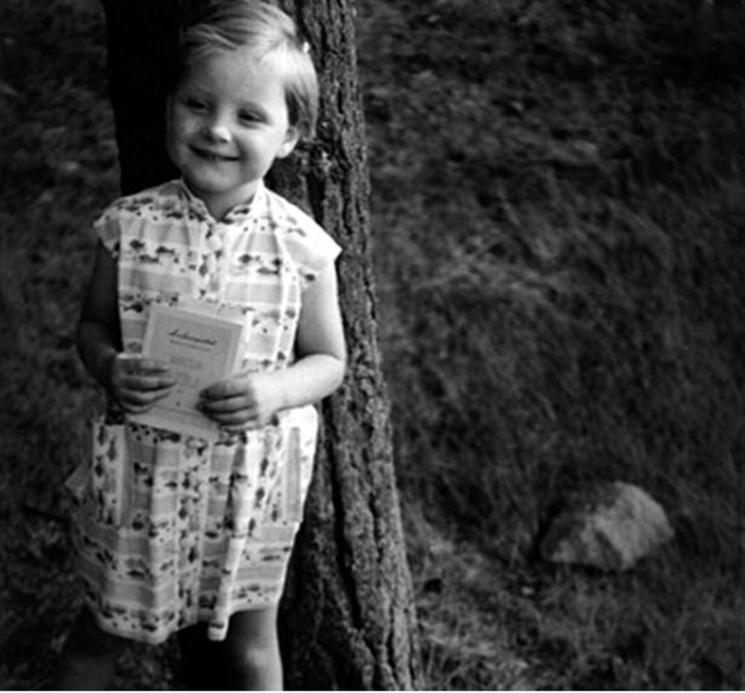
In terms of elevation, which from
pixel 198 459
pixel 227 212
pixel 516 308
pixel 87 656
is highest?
pixel 227 212

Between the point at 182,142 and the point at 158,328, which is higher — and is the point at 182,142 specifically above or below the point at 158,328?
above

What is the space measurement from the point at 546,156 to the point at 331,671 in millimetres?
2358

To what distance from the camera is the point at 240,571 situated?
2.76m

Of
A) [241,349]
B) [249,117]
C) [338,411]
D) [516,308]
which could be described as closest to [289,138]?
[249,117]

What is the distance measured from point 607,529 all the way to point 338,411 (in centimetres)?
143

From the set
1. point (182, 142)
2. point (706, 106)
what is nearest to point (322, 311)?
point (182, 142)

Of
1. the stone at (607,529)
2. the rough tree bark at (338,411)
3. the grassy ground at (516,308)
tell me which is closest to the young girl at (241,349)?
the rough tree bark at (338,411)

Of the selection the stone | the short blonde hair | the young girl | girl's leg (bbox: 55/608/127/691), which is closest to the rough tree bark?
the young girl

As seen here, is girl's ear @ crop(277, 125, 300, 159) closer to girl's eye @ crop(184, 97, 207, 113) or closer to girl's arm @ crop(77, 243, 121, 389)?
→ girl's eye @ crop(184, 97, 207, 113)

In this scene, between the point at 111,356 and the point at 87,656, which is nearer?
the point at 111,356

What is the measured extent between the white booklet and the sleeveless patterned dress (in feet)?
0.14

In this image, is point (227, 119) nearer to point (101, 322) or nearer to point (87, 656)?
point (101, 322)

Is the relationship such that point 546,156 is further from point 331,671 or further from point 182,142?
point 182,142

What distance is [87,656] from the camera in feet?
9.70
